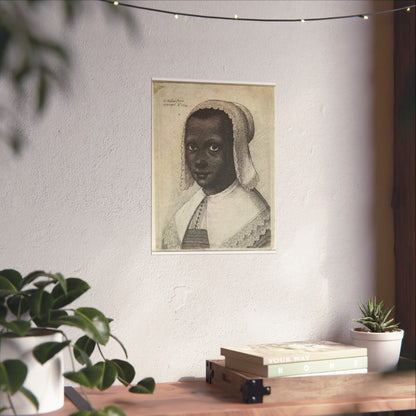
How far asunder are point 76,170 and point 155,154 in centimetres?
26

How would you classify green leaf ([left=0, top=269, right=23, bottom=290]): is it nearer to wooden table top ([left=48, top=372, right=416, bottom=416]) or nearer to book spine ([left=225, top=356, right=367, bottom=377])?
wooden table top ([left=48, top=372, right=416, bottom=416])

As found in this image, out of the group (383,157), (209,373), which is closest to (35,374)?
(209,373)

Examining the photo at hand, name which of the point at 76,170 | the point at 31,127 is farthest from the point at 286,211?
the point at 31,127

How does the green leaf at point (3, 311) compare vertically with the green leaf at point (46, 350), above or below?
above

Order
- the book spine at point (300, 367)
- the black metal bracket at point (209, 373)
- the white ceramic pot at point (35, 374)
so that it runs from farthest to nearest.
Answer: the black metal bracket at point (209, 373), the book spine at point (300, 367), the white ceramic pot at point (35, 374)

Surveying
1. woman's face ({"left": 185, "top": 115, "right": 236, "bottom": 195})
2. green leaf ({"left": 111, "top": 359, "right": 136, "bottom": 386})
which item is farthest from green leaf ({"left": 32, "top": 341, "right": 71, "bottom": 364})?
woman's face ({"left": 185, "top": 115, "right": 236, "bottom": 195})

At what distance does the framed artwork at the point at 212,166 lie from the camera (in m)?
2.02

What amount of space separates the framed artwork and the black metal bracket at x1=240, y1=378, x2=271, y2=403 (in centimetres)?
51

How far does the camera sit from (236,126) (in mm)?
2082

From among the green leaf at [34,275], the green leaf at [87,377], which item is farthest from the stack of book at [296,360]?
the green leaf at [34,275]

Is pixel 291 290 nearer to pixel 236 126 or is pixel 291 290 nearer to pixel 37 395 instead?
pixel 236 126

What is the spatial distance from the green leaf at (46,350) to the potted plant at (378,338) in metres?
0.97

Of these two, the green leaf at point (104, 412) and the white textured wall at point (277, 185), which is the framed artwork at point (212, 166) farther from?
the green leaf at point (104, 412)

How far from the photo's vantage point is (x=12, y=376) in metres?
1.32
